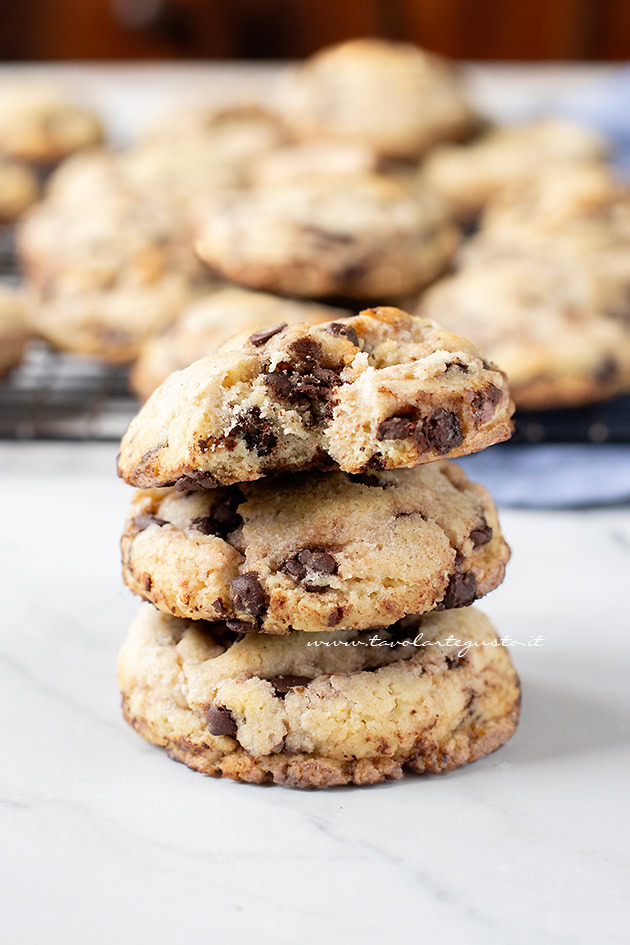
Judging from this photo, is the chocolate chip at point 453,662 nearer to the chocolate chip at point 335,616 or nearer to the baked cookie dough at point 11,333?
the chocolate chip at point 335,616

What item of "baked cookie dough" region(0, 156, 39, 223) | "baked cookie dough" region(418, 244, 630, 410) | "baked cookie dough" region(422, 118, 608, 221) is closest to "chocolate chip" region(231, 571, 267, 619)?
"baked cookie dough" region(418, 244, 630, 410)

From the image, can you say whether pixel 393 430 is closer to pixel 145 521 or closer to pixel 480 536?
pixel 480 536

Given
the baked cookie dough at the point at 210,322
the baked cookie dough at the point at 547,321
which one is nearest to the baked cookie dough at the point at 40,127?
the baked cookie dough at the point at 210,322

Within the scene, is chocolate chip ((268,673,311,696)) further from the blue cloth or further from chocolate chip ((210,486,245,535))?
the blue cloth

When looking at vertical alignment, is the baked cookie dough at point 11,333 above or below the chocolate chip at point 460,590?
below

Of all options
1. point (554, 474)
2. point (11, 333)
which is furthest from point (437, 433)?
point (11, 333)

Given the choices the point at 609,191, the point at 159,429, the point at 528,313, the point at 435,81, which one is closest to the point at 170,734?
the point at 159,429

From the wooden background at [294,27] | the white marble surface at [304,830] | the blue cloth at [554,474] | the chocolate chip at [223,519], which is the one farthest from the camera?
the wooden background at [294,27]
